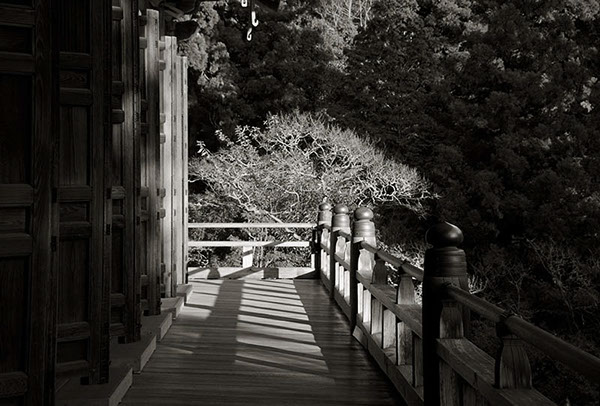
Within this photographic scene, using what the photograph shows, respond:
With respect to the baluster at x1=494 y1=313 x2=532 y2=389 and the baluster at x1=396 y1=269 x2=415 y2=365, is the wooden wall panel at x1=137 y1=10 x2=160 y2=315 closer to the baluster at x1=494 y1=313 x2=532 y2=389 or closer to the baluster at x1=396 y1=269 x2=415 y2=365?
the baluster at x1=396 y1=269 x2=415 y2=365

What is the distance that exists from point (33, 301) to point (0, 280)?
0.14 m

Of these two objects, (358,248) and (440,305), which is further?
(358,248)

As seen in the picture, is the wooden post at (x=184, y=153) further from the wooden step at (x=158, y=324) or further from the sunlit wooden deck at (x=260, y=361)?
the wooden step at (x=158, y=324)

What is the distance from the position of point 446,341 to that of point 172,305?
161 inches

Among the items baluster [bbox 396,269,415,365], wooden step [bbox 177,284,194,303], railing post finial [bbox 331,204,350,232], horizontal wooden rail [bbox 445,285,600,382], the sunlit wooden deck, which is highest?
railing post finial [bbox 331,204,350,232]

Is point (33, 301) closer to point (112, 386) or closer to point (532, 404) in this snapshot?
point (112, 386)

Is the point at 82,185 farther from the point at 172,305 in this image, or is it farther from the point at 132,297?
the point at 172,305

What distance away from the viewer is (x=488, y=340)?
51.0ft

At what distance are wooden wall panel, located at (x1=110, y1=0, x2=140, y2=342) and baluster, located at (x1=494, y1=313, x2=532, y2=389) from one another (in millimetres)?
2743

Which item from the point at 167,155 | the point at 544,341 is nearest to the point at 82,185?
the point at 544,341

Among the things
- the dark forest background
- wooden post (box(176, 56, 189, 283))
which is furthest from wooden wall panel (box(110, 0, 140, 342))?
the dark forest background

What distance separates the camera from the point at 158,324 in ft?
18.9

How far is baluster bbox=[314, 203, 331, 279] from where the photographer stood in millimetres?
Result: 9766

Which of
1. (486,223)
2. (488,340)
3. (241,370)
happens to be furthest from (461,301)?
(486,223)
